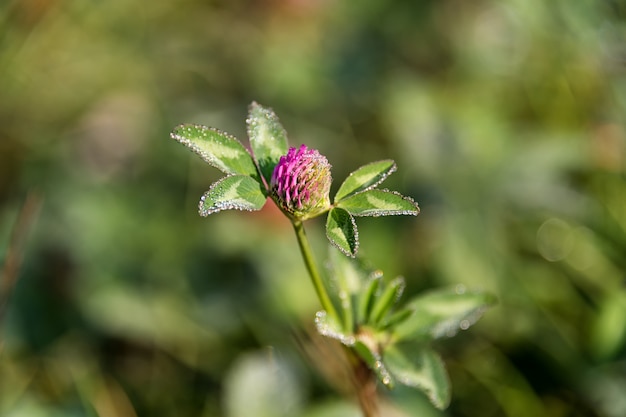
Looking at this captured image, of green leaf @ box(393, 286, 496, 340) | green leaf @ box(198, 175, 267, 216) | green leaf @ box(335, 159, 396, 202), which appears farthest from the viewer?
green leaf @ box(393, 286, 496, 340)

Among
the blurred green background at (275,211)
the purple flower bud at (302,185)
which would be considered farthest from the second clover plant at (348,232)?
the blurred green background at (275,211)

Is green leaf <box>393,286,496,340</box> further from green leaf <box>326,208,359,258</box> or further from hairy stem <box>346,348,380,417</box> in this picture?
green leaf <box>326,208,359,258</box>

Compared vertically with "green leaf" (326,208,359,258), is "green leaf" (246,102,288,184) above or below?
above

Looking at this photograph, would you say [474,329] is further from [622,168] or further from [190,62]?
[190,62]

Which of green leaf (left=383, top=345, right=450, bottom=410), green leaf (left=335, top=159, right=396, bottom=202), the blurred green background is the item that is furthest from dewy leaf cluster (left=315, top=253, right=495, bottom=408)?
the blurred green background

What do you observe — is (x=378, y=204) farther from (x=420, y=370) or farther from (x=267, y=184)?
(x=420, y=370)

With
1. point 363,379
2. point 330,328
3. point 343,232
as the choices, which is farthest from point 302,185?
point 363,379

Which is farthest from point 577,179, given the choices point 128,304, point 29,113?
point 29,113
